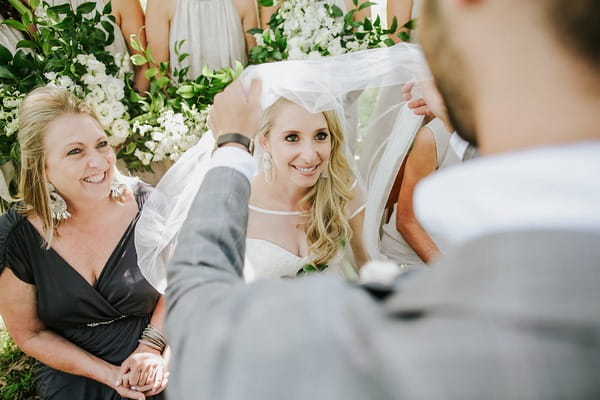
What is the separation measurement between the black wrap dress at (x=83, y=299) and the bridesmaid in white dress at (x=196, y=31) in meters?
1.02

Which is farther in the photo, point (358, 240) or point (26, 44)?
point (358, 240)

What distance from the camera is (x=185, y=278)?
851 mm

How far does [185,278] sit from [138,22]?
9.25ft

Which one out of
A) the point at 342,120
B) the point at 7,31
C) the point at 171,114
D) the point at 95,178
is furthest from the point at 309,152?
the point at 7,31

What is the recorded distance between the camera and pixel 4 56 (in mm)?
2518

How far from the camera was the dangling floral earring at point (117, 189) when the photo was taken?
8.74 feet

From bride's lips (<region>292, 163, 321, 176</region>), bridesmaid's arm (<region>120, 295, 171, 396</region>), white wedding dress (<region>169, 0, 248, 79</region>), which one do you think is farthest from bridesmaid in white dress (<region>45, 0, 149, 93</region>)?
bridesmaid's arm (<region>120, 295, 171, 396</region>)

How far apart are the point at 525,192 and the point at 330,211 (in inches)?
84.6

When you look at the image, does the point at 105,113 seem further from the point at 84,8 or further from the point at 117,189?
the point at 84,8

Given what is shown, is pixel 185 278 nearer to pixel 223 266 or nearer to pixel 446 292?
pixel 223 266

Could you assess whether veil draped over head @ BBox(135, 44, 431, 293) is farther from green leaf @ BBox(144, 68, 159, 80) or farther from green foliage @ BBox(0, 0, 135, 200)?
green foliage @ BBox(0, 0, 135, 200)

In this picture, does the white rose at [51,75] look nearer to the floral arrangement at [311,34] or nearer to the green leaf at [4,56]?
the green leaf at [4,56]

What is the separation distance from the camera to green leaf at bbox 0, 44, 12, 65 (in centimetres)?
249

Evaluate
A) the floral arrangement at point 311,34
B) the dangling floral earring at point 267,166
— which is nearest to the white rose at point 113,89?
the floral arrangement at point 311,34
